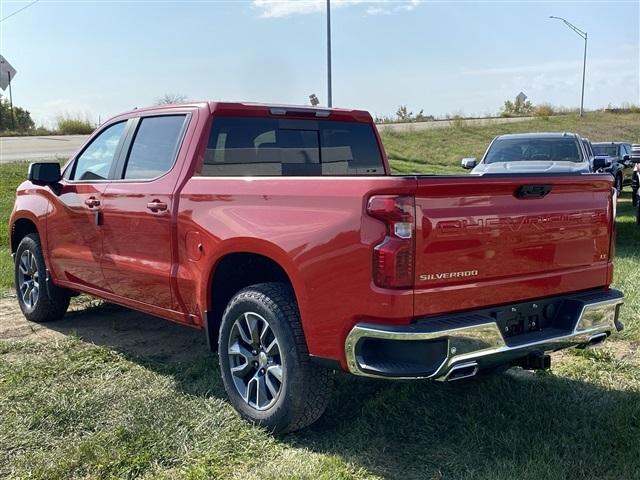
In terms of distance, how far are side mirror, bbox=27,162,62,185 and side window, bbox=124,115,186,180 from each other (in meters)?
0.93

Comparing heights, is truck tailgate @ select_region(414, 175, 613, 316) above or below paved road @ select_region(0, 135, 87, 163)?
above

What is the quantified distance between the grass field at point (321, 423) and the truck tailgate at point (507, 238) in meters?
0.78

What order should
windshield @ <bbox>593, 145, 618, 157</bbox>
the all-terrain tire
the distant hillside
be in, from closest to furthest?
the all-terrain tire < windshield @ <bbox>593, 145, 618, 157</bbox> < the distant hillside

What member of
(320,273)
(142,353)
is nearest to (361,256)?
(320,273)

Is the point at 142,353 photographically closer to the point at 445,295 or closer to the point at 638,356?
the point at 445,295

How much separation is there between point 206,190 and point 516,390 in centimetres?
229

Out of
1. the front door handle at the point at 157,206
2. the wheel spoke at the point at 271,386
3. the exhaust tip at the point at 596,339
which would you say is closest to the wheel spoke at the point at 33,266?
the front door handle at the point at 157,206

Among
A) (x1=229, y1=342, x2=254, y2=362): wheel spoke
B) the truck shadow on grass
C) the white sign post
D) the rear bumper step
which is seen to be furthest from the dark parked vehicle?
the white sign post

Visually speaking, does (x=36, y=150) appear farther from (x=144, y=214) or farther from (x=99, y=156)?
(x=144, y=214)

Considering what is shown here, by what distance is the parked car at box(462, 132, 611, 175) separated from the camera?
422 inches

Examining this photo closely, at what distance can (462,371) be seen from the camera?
3250 mm

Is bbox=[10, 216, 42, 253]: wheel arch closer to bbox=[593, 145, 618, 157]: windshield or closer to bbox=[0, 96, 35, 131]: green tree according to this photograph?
bbox=[593, 145, 618, 157]: windshield

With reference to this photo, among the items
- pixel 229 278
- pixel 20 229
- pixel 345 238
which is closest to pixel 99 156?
pixel 20 229

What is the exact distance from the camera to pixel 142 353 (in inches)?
212
